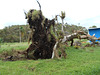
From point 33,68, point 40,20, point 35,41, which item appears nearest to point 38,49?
point 35,41

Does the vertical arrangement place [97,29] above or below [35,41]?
above

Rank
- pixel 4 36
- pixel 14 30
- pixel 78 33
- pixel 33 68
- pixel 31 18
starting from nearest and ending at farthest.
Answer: pixel 33 68 → pixel 31 18 → pixel 78 33 → pixel 4 36 → pixel 14 30

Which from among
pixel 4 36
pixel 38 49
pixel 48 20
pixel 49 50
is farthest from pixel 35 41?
pixel 4 36

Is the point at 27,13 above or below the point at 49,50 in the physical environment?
above

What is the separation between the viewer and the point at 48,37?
34.1 ft

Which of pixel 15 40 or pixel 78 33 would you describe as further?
pixel 15 40

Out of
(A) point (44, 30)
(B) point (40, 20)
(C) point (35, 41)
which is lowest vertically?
(C) point (35, 41)

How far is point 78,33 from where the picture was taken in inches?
507

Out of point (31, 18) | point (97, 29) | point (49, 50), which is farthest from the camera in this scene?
point (97, 29)

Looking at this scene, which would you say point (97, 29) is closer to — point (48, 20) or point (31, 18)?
point (48, 20)

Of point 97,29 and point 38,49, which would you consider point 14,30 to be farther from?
point 38,49

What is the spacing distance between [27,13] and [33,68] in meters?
5.33

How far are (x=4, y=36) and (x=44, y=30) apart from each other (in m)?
43.5

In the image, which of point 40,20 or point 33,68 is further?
point 40,20
